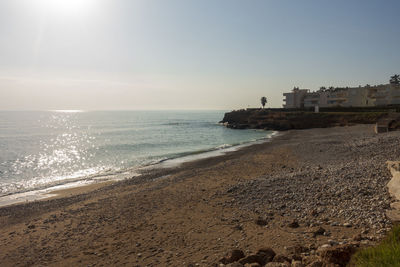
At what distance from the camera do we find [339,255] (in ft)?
16.8

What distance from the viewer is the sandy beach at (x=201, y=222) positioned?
7477mm

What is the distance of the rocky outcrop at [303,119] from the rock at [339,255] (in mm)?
58228

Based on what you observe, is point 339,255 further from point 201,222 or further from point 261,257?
point 201,222

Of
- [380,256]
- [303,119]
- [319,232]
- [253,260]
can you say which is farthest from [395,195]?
[303,119]

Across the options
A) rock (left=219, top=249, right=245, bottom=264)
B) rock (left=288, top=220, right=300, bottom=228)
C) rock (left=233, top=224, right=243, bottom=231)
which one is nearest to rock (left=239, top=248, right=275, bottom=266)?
rock (left=219, top=249, right=245, bottom=264)

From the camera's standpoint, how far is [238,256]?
646 centimetres

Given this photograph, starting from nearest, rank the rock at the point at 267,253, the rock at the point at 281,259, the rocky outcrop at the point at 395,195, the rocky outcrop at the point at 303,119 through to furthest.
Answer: the rock at the point at 281,259
the rock at the point at 267,253
the rocky outcrop at the point at 395,195
the rocky outcrop at the point at 303,119

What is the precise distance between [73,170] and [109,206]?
16.6 metres

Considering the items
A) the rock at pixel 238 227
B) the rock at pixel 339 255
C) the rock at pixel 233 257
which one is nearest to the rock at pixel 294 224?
the rock at pixel 238 227

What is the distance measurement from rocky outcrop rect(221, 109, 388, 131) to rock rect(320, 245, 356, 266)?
58.2 metres

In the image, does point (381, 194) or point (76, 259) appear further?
point (381, 194)

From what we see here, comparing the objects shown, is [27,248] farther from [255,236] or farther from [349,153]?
[349,153]

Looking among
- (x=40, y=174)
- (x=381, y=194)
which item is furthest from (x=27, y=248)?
(x=40, y=174)

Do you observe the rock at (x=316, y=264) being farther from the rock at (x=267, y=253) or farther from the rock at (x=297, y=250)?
the rock at (x=267, y=253)
